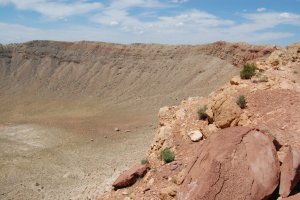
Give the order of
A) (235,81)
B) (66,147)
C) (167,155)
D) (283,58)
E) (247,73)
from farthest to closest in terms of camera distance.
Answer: (66,147) < (283,58) < (247,73) < (235,81) < (167,155)

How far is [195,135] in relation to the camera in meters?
14.9

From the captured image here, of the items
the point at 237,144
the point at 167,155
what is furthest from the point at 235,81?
the point at 237,144

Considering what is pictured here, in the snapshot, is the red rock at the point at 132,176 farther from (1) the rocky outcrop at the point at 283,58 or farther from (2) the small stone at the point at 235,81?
(1) the rocky outcrop at the point at 283,58

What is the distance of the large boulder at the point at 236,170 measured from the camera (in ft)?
34.2

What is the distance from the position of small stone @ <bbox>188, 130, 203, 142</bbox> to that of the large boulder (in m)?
3.16

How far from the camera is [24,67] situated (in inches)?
3246

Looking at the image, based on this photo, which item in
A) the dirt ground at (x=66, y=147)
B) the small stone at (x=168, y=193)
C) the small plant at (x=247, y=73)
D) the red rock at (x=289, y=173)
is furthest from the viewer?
the dirt ground at (x=66, y=147)

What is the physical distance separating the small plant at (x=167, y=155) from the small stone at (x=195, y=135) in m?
0.90

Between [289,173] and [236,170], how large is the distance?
1.29 meters

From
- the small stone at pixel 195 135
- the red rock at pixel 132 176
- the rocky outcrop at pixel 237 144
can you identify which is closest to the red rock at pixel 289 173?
the rocky outcrop at pixel 237 144

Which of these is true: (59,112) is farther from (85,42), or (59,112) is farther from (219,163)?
(219,163)

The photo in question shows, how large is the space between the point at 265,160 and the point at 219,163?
119 cm

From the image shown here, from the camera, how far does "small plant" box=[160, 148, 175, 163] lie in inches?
567

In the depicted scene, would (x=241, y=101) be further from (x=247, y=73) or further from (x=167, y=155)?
(x=167, y=155)
